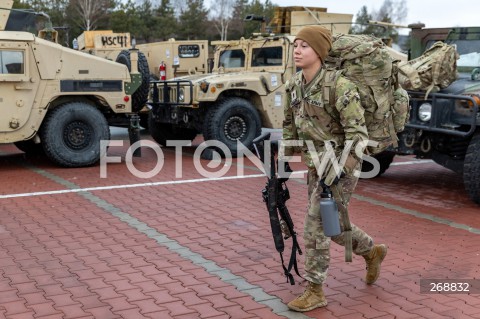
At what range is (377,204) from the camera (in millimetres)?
6914

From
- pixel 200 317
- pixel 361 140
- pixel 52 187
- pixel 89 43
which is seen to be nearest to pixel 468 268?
pixel 361 140

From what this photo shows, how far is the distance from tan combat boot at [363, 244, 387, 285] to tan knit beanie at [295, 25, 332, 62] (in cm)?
129

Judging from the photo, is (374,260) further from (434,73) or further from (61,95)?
(61,95)

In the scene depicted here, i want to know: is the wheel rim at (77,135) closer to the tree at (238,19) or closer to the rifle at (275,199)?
the rifle at (275,199)

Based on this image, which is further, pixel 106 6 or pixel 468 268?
pixel 106 6

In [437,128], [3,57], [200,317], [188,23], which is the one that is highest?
[188,23]

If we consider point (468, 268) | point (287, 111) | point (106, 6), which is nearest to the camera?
point (287, 111)

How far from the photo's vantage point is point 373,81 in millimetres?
4020

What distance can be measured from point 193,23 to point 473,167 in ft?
140

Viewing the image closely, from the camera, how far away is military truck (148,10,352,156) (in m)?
9.64

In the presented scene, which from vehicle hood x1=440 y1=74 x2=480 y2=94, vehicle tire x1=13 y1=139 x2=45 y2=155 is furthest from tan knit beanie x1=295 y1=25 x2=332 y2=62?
vehicle tire x1=13 y1=139 x2=45 y2=155

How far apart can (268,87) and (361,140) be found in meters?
6.38

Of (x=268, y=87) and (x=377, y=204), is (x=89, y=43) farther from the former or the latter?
(x=377, y=204)

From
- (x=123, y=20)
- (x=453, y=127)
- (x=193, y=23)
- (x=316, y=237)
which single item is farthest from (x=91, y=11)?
(x=316, y=237)
